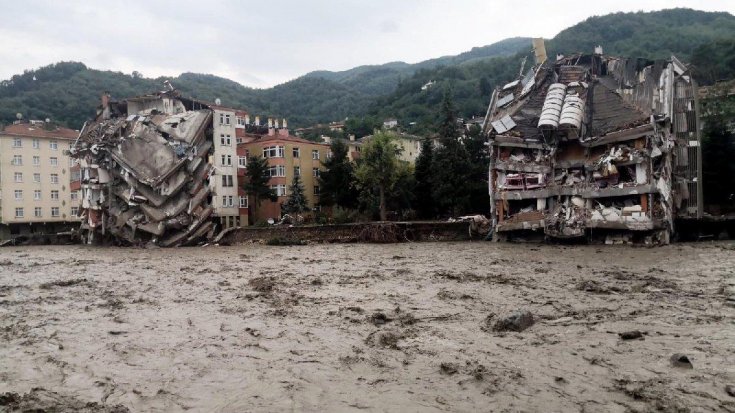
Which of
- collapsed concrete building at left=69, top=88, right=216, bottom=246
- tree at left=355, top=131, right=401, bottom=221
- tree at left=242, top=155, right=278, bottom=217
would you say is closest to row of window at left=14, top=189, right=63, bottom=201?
collapsed concrete building at left=69, top=88, right=216, bottom=246

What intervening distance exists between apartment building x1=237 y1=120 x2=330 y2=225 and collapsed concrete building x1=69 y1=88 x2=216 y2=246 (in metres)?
7.63

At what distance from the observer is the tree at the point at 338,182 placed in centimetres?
6044

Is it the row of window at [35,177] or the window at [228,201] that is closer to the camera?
the window at [228,201]

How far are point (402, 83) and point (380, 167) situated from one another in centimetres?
12745

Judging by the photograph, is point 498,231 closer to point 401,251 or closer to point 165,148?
point 401,251

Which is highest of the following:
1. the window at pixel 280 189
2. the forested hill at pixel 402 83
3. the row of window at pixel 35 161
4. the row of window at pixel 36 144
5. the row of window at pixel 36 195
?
the forested hill at pixel 402 83

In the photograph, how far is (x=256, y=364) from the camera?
9406 millimetres

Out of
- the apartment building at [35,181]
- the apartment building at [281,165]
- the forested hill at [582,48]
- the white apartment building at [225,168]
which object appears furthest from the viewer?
the forested hill at [582,48]

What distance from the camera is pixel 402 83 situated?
579ft

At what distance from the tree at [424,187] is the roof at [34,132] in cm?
5182

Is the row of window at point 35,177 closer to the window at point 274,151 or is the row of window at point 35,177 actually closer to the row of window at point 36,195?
the row of window at point 36,195

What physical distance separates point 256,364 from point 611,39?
557 feet

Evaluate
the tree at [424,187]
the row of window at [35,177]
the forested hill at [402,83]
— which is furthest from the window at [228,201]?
the forested hill at [402,83]

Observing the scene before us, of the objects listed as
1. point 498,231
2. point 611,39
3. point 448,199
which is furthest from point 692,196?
point 611,39
